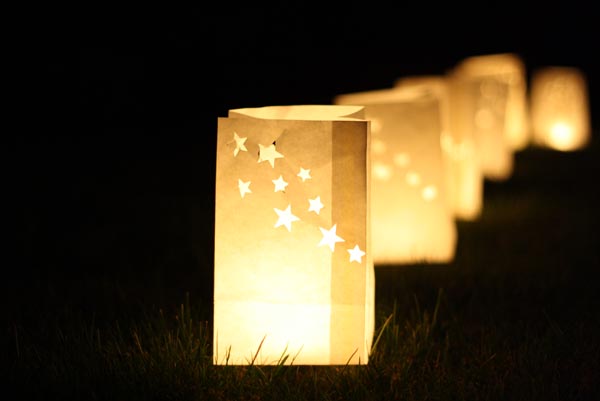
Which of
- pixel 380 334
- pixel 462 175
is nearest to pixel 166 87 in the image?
pixel 462 175

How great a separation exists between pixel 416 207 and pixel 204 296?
1.29 metres

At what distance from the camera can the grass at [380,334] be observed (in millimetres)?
2211

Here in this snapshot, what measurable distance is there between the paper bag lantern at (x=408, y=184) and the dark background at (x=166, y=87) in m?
0.95

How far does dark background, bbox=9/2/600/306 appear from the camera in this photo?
4.32 m

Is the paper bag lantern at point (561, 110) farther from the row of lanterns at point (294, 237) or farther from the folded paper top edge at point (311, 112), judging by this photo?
the row of lanterns at point (294, 237)

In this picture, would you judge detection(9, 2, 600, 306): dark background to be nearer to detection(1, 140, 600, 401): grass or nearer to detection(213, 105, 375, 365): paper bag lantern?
detection(1, 140, 600, 401): grass

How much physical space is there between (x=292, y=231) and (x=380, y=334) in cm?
49

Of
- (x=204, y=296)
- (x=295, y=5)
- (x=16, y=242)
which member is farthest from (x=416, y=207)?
(x=295, y=5)

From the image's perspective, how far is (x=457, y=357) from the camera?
8.38 ft

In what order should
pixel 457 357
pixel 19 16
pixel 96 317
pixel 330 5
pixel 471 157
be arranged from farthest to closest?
pixel 330 5 → pixel 19 16 → pixel 471 157 → pixel 96 317 → pixel 457 357

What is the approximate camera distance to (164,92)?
14.7 meters

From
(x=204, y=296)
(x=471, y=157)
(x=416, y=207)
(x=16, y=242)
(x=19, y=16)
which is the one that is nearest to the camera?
(x=204, y=296)

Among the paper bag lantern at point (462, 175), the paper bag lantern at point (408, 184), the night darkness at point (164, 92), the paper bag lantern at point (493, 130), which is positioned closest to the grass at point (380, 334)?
the night darkness at point (164, 92)

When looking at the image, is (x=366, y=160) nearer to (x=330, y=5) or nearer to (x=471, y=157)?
(x=471, y=157)
